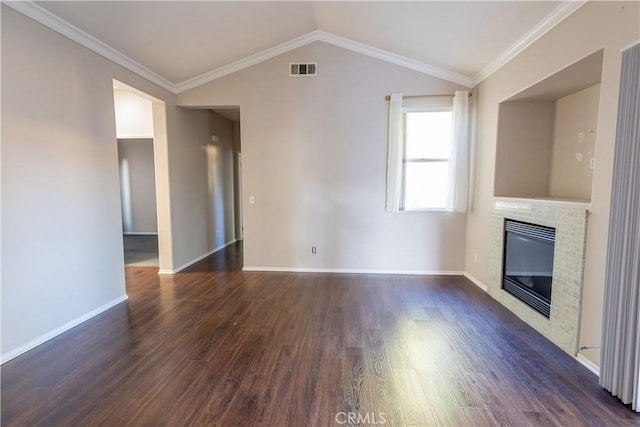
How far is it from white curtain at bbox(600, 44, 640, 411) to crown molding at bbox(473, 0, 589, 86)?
2.61ft

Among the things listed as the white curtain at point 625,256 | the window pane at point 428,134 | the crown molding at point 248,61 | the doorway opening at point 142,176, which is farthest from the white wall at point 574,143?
the doorway opening at point 142,176

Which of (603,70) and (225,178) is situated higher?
(603,70)

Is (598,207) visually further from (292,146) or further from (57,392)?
(57,392)

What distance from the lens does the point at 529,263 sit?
3.02 meters

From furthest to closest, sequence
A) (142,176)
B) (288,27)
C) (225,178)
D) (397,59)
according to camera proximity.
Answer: (142,176), (225,178), (397,59), (288,27)

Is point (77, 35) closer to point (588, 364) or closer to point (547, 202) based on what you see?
point (547, 202)

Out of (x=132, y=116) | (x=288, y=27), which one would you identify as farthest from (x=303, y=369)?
(x=132, y=116)

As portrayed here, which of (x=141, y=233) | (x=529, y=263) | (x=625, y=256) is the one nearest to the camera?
(x=625, y=256)

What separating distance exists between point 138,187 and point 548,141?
29.7ft

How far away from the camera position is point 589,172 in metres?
2.86

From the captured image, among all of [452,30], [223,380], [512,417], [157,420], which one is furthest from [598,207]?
[157,420]

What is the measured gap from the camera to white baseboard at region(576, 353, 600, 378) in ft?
6.82

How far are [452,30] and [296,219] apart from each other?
309 centimetres

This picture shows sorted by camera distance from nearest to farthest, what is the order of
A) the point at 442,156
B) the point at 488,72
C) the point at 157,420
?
the point at 157,420
the point at 488,72
the point at 442,156
